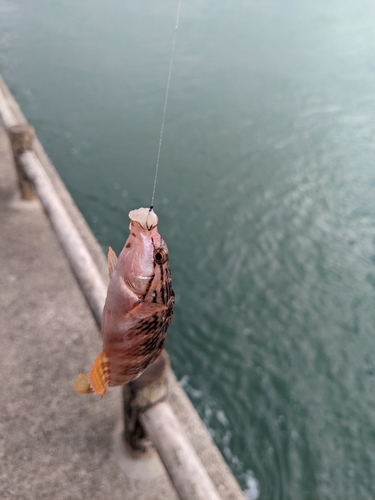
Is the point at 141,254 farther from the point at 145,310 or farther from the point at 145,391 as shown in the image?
the point at 145,391

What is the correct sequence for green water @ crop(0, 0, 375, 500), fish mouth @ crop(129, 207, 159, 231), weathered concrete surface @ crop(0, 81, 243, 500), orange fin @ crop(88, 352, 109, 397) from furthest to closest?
1. green water @ crop(0, 0, 375, 500)
2. weathered concrete surface @ crop(0, 81, 243, 500)
3. orange fin @ crop(88, 352, 109, 397)
4. fish mouth @ crop(129, 207, 159, 231)

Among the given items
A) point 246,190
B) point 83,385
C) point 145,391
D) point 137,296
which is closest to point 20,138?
point 145,391

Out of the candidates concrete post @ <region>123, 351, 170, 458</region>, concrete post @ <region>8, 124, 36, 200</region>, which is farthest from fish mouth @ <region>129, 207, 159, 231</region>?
concrete post @ <region>8, 124, 36, 200</region>

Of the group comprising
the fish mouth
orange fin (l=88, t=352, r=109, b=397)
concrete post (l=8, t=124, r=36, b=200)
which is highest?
the fish mouth

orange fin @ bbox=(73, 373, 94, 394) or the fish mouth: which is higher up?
the fish mouth

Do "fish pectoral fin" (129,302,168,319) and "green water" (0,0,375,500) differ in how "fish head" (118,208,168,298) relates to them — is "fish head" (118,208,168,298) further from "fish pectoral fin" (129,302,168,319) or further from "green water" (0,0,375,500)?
"green water" (0,0,375,500)

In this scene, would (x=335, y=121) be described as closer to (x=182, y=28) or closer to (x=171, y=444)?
(x=182, y=28)

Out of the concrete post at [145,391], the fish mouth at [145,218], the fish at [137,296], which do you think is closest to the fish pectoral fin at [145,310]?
the fish at [137,296]

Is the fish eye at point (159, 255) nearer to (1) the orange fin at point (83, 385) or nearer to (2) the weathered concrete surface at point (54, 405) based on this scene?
(1) the orange fin at point (83, 385)
